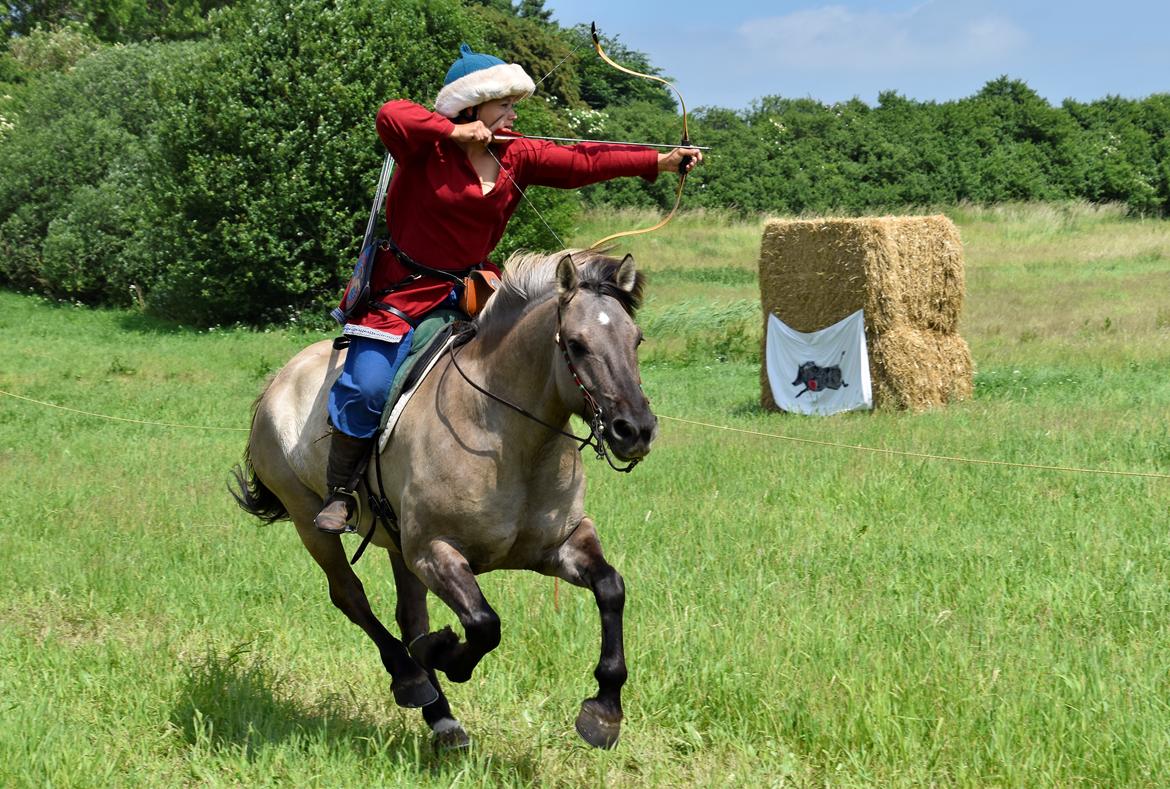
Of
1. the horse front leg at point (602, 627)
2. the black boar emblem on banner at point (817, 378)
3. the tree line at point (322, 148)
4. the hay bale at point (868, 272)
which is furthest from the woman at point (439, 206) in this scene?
the tree line at point (322, 148)

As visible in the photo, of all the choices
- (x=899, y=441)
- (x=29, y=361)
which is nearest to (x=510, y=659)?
(x=899, y=441)

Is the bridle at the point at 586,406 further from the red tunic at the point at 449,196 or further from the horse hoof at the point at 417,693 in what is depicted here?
the horse hoof at the point at 417,693

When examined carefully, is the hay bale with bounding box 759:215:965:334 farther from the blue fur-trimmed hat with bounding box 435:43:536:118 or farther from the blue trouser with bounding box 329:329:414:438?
the blue trouser with bounding box 329:329:414:438

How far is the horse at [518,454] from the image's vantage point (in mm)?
4688

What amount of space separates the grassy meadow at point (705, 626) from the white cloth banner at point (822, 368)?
1.19m

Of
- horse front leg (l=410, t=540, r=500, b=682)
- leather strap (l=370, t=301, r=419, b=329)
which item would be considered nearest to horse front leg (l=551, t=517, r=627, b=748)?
horse front leg (l=410, t=540, r=500, b=682)

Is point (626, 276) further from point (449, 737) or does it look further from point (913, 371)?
point (913, 371)

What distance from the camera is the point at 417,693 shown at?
5.59 m

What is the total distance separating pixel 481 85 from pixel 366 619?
2.87m

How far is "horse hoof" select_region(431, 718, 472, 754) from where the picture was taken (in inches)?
220

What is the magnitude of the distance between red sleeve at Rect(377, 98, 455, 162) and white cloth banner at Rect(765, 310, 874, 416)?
36.2ft

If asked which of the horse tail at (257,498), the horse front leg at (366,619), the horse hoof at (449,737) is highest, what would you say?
the horse tail at (257,498)

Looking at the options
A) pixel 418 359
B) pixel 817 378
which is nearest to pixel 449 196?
pixel 418 359

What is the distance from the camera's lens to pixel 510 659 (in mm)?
6656
